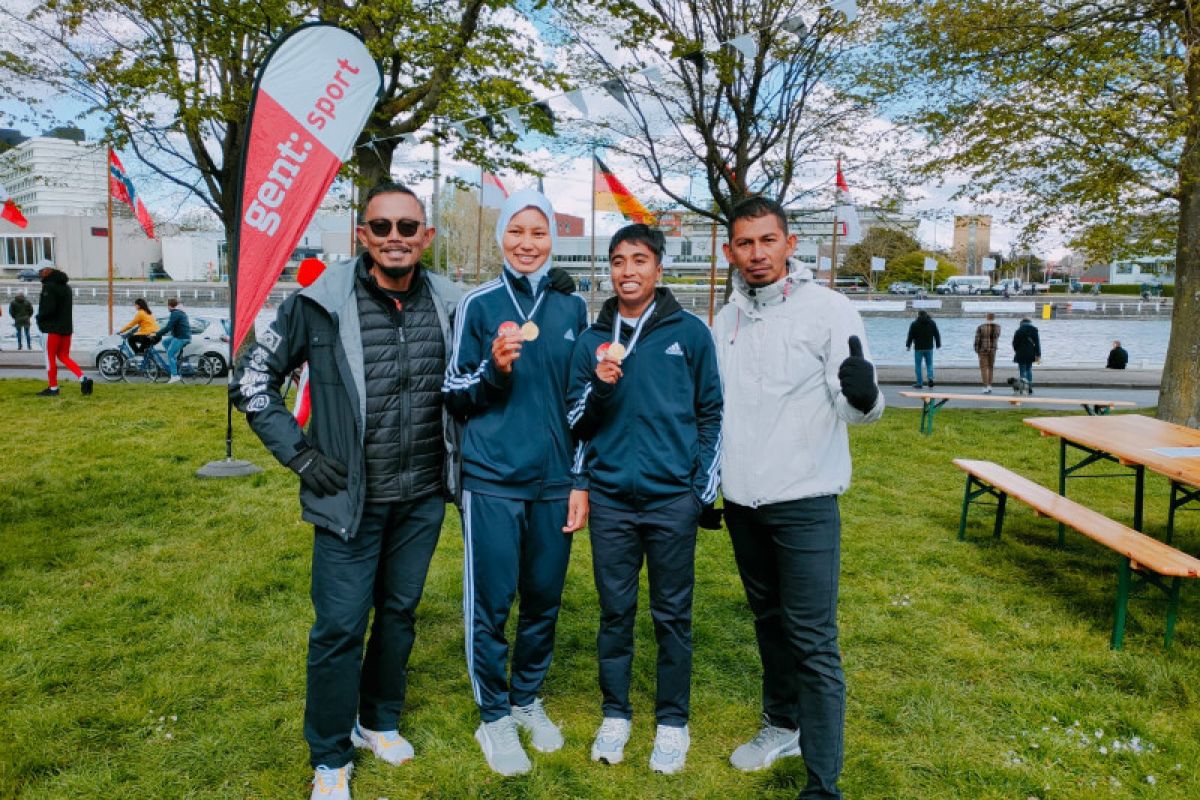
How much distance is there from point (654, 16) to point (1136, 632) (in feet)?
39.1

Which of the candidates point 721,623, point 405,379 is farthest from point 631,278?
point 721,623

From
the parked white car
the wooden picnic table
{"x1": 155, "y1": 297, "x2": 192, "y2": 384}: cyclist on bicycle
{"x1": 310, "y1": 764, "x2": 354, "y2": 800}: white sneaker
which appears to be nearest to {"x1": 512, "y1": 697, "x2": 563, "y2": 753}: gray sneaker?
{"x1": 310, "y1": 764, "x2": 354, "y2": 800}: white sneaker

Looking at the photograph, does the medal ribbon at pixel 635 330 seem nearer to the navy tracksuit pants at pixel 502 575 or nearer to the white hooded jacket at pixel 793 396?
the white hooded jacket at pixel 793 396

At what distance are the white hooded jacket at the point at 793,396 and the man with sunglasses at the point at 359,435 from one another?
1.08 m

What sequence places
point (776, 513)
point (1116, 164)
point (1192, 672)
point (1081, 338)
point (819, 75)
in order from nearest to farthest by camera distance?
point (776, 513) → point (1192, 672) → point (1116, 164) → point (819, 75) → point (1081, 338)

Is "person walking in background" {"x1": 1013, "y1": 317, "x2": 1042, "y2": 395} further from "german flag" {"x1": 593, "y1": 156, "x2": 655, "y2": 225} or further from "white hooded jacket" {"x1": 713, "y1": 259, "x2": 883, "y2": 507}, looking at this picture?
"white hooded jacket" {"x1": 713, "y1": 259, "x2": 883, "y2": 507}

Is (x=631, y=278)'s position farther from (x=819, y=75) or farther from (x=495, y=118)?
(x=819, y=75)

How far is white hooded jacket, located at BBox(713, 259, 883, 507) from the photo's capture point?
2523 mm

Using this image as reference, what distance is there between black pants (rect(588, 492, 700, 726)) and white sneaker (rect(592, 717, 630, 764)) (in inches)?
1.4

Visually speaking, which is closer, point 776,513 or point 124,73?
point 776,513

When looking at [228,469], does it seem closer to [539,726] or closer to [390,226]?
[539,726]

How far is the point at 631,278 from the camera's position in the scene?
9.06 feet

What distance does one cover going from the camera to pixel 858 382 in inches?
92.8

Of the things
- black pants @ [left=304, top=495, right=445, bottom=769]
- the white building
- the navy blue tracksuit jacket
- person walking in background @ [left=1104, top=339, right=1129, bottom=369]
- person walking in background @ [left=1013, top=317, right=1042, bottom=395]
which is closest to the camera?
black pants @ [left=304, top=495, right=445, bottom=769]
